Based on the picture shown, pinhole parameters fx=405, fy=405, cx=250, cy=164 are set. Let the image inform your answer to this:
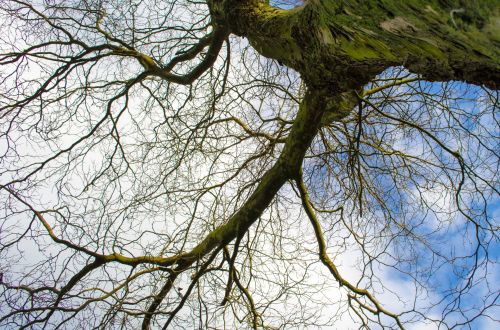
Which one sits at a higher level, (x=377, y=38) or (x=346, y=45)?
(x=346, y=45)

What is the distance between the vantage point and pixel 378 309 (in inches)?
153

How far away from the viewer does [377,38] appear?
5.64ft

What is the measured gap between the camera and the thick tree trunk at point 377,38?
1105 mm

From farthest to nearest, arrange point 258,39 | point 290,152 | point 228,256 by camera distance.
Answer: point 228,256 → point 290,152 → point 258,39

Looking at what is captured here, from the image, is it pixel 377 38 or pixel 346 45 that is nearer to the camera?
pixel 377 38

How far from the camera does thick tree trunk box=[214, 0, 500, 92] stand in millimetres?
1105

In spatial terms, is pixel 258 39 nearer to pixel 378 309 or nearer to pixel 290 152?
pixel 290 152

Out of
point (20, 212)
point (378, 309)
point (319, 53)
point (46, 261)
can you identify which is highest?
point (319, 53)

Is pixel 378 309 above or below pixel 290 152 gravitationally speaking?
below

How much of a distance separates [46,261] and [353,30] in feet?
11.6

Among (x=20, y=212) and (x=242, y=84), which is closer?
(x=20, y=212)

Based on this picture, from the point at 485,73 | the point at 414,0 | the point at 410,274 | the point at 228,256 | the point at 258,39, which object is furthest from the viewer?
the point at 228,256

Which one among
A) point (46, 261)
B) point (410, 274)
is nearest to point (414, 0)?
point (410, 274)

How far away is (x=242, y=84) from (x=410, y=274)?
260 centimetres
